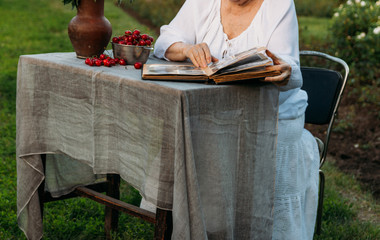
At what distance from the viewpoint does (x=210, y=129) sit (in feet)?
6.79

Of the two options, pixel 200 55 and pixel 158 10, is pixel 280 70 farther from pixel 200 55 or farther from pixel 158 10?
pixel 158 10

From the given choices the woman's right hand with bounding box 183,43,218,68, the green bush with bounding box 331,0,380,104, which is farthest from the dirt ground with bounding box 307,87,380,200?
the woman's right hand with bounding box 183,43,218,68

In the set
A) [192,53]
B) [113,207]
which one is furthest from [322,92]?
[113,207]

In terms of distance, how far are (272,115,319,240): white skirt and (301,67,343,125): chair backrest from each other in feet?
1.63

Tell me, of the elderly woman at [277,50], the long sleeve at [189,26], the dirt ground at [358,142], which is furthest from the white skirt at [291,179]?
the dirt ground at [358,142]

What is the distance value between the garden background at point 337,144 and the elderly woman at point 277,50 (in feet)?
0.86

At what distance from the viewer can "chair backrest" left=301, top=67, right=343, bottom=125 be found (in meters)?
3.09

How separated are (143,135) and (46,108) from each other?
0.72m

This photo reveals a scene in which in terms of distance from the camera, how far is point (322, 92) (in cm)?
313

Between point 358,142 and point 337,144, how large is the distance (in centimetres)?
22

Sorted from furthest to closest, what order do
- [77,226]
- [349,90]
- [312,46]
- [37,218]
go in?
[312,46] < [349,90] < [77,226] < [37,218]

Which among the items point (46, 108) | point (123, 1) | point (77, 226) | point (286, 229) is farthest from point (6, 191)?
point (286, 229)

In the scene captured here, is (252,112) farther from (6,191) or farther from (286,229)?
(6,191)

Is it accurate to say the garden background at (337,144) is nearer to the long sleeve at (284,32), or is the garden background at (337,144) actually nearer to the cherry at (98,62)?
the cherry at (98,62)
